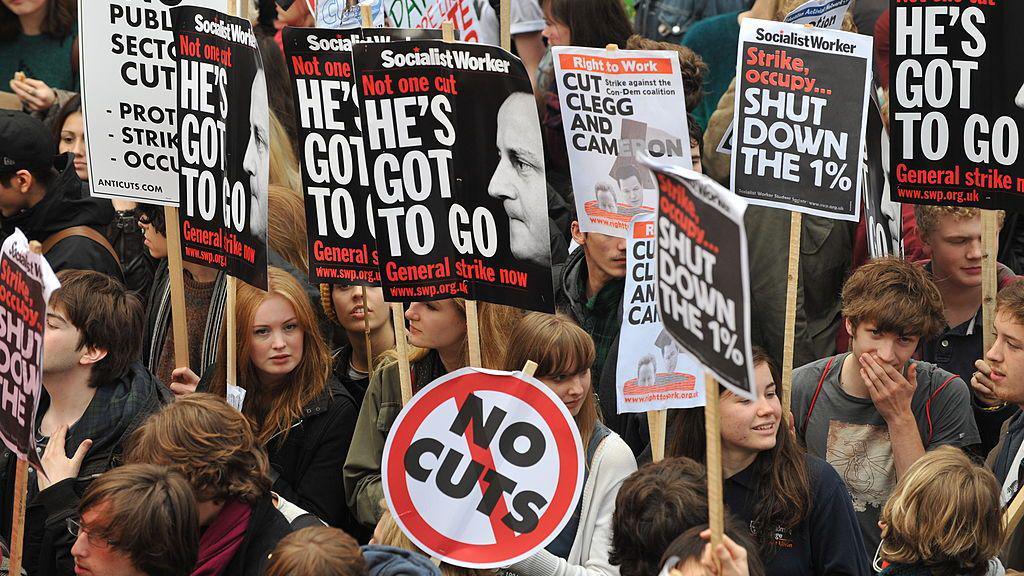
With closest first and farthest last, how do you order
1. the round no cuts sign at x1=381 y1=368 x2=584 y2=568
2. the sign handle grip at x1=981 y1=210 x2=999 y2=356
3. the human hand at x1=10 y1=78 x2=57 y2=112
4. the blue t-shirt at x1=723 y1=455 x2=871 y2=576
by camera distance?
1. the blue t-shirt at x1=723 y1=455 x2=871 y2=576
2. the round no cuts sign at x1=381 y1=368 x2=584 y2=568
3. the sign handle grip at x1=981 y1=210 x2=999 y2=356
4. the human hand at x1=10 y1=78 x2=57 y2=112

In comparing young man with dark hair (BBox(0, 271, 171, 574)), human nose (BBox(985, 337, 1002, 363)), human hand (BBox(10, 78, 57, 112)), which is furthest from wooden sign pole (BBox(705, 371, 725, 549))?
human hand (BBox(10, 78, 57, 112))

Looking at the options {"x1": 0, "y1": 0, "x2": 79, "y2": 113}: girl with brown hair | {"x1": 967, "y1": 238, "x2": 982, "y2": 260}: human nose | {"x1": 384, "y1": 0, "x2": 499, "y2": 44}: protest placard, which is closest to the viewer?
{"x1": 967, "y1": 238, "x2": 982, "y2": 260}: human nose

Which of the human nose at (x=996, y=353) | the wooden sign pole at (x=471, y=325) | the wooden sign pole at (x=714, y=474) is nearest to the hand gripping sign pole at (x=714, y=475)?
the wooden sign pole at (x=714, y=474)

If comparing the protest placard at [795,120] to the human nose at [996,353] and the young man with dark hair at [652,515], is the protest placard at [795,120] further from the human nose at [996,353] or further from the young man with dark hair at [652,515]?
the young man with dark hair at [652,515]

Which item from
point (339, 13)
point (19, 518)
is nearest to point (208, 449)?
point (19, 518)

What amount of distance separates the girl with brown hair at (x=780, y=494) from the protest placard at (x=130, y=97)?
271 centimetres

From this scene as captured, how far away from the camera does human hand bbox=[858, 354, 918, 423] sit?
5812 mm

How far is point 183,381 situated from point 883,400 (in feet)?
9.70

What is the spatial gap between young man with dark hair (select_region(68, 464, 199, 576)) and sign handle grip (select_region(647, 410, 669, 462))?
6.12ft

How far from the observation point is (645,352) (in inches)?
237

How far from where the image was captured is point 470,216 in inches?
225

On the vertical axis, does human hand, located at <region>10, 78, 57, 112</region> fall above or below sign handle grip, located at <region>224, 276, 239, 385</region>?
above

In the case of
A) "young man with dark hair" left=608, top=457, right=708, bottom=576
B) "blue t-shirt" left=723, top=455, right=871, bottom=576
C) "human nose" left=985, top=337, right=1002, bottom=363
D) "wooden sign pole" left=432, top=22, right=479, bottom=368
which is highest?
"wooden sign pole" left=432, top=22, right=479, bottom=368

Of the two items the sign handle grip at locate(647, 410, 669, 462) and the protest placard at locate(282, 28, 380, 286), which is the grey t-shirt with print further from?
the protest placard at locate(282, 28, 380, 286)
